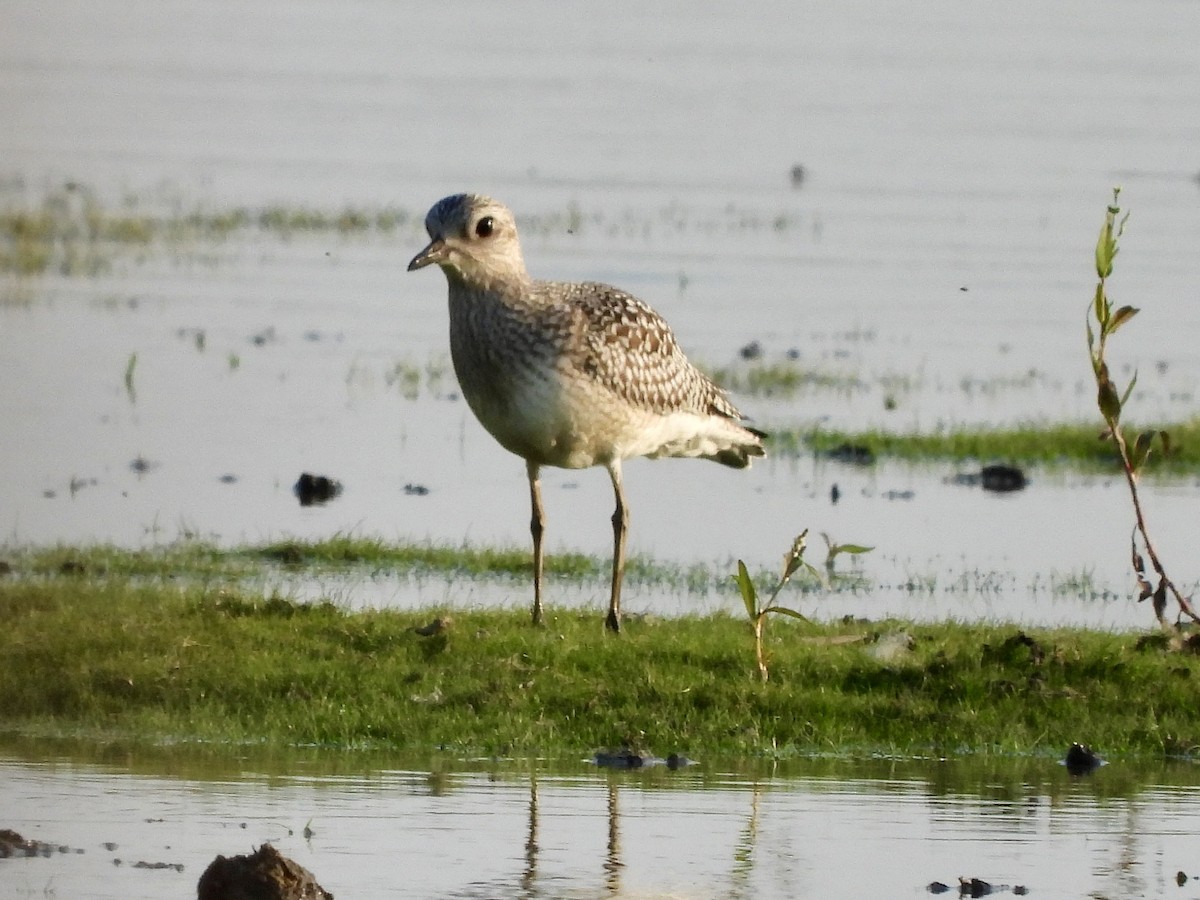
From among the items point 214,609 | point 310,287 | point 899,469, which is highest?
point 310,287

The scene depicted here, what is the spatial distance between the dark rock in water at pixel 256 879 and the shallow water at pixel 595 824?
0.34 meters

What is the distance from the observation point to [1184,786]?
9906 mm

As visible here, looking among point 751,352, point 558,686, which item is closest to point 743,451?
point 558,686

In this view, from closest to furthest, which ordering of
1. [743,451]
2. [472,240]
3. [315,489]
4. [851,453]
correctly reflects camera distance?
[472,240] < [743,451] < [315,489] < [851,453]

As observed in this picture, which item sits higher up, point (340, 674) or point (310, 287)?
point (310, 287)

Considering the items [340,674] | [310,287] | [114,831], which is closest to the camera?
[114,831]

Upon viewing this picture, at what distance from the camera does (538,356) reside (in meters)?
12.1

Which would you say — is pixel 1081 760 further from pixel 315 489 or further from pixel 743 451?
pixel 315 489

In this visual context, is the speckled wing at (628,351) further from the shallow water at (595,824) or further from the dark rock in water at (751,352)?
the dark rock in water at (751,352)

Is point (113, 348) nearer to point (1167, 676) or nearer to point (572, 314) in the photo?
point (572, 314)

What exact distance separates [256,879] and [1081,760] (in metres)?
3.95

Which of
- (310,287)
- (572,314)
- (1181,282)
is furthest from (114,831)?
(1181,282)

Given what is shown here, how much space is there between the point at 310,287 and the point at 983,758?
1500 centimetres

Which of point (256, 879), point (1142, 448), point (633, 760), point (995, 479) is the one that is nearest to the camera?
point (256, 879)
